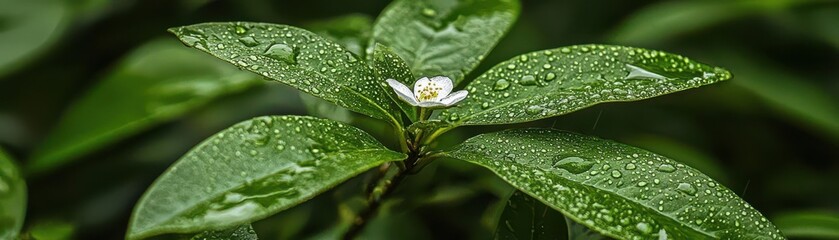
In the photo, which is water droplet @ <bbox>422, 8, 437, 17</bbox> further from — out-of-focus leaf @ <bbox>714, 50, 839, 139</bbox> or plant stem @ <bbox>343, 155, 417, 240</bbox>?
out-of-focus leaf @ <bbox>714, 50, 839, 139</bbox>

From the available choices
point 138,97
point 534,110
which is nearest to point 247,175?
point 534,110

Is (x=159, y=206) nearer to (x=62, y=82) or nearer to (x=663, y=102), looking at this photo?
(x=62, y=82)

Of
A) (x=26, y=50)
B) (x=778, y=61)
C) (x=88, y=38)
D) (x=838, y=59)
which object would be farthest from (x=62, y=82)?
(x=838, y=59)

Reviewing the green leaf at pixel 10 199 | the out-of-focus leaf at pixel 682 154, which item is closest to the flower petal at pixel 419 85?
the green leaf at pixel 10 199

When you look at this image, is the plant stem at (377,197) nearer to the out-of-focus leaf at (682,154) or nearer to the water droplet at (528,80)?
the water droplet at (528,80)

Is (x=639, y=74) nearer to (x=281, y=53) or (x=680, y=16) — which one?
(x=281, y=53)

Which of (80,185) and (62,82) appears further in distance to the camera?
(62,82)

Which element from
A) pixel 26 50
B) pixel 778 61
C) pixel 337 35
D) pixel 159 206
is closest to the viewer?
pixel 159 206

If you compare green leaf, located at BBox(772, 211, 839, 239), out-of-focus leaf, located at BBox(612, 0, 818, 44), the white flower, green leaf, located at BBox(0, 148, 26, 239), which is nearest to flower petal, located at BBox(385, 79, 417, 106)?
the white flower
